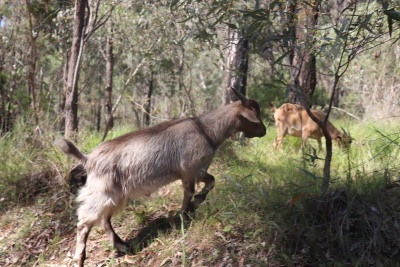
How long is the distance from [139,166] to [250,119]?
149 centimetres

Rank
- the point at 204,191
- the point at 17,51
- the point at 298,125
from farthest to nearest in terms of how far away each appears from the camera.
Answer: the point at 17,51, the point at 298,125, the point at 204,191

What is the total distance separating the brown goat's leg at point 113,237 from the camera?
528 cm

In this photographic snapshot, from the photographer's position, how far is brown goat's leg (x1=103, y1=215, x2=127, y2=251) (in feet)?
17.3

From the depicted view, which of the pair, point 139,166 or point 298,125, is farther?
point 298,125

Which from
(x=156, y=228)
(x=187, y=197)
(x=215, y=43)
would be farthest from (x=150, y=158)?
(x=215, y=43)

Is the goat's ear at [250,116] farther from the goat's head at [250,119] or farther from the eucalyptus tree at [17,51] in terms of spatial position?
the eucalyptus tree at [17,51]

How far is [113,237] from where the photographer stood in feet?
→ 17.4

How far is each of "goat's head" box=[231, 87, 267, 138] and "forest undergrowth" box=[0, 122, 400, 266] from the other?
25.7 inches

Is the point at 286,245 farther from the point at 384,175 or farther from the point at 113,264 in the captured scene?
the point at 113,264

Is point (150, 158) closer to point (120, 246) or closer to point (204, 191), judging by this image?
point (204, 191)

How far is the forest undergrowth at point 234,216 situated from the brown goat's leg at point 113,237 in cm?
9

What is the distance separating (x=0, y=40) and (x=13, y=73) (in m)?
0.94

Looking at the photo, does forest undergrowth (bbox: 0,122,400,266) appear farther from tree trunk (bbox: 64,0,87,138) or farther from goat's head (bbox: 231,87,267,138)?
goat's head (bbox: 231,87,267,138)

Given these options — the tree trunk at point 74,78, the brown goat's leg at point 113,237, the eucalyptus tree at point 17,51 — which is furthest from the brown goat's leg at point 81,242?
the eucalyptus tree at point 17,51
